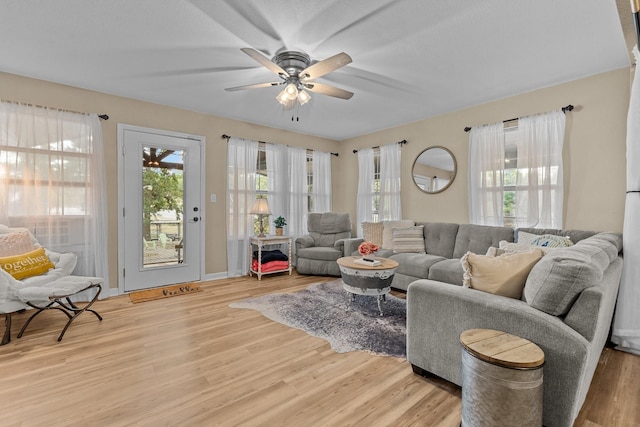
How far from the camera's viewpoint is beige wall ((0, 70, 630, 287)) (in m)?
3.09

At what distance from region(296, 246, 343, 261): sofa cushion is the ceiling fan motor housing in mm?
2870

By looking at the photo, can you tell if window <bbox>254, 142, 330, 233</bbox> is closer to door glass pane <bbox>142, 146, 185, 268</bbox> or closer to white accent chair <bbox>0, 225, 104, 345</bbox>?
door glass pane <bbox>142, 146, 185, 268</bbox>

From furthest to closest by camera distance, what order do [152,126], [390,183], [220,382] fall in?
[390,183] < [152,126] < [220,382]

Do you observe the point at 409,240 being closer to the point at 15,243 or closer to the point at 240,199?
the point at 240,199

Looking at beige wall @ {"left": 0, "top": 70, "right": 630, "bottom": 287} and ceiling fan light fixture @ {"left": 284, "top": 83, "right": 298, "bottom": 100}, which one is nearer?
ceiling fan light fixture @ {"left": 284, "top": 83, "right": 298, "bottom": 100}

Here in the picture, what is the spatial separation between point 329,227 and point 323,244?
343 mm

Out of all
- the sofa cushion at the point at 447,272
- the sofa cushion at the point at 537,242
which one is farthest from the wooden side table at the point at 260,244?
the sofa cushion at the point at 537,242

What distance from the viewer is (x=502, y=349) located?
139cm

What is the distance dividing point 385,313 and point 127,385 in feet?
7.59

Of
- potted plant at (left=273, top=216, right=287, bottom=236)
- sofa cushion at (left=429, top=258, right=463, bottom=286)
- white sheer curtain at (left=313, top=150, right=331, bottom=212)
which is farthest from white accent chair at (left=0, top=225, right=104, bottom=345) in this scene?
white sheer curtain at (left=313, top=150, right=331, bottom=212)

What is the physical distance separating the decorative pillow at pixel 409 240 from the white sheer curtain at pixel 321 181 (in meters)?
1.92

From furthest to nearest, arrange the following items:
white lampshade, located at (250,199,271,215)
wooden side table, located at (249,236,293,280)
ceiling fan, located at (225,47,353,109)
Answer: white lampshade, located at (250,199,271,215) < wooden side table, located at (249,236,293,280) < ceiling fan, located at (225,47,353,109)

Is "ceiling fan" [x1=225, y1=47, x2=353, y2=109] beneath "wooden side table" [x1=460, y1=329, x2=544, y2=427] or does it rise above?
above

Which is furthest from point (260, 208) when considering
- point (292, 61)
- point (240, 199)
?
point (292, 61)
